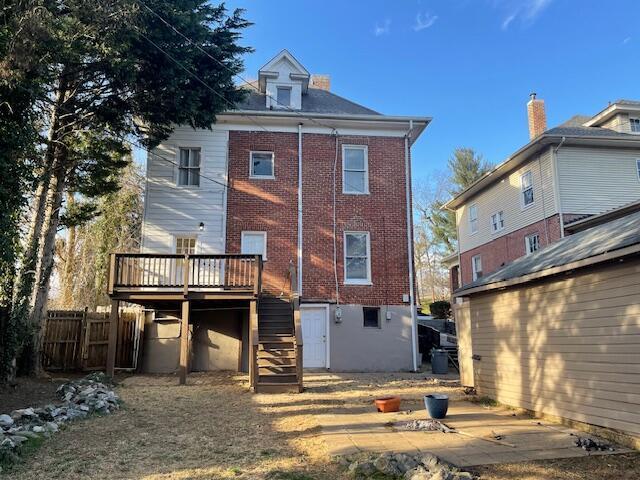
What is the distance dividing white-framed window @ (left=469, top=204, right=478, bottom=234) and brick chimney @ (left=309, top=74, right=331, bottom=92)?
9822 millimetres

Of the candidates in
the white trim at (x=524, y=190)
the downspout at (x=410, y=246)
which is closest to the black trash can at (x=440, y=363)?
the downspout at (x=410, y=246)

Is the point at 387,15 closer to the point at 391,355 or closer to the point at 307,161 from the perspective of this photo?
the point at 307,161

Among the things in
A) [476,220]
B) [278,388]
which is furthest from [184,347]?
[476,220]

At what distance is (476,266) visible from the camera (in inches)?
947

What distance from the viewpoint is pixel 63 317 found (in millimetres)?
13969

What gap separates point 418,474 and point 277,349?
25.0 ft

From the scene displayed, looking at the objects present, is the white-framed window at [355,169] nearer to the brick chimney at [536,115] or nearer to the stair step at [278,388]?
the stair step at [278,388]

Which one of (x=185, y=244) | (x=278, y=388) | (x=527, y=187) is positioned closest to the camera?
(x=278, y=388)

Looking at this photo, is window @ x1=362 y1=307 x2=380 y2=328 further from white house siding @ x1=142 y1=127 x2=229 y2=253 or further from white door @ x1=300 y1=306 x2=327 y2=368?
white house siding @ x1=142 y1=127 x2=229 y2=253

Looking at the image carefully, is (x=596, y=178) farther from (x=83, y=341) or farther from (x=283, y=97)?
(x=83, y=341)

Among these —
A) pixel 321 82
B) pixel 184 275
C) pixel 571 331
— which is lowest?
pixel 571 331

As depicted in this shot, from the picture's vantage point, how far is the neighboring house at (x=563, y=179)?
17094 millimetres

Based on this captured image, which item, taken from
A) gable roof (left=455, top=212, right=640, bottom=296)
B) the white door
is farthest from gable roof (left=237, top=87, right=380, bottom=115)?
gable roof (left=455, top=212, right=640, bottom=296)

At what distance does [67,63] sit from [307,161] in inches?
316
